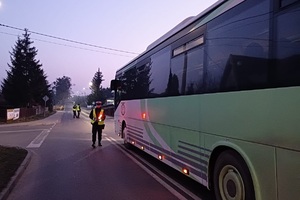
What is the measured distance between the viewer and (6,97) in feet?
184

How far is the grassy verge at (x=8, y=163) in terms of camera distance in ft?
25.6

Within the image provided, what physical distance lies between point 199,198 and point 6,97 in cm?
5467

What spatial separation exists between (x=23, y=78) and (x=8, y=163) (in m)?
50.1

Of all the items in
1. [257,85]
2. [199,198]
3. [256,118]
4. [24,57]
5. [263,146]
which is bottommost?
[199,198]

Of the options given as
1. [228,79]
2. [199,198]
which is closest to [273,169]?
[228,79]

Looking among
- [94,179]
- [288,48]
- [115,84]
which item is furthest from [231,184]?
[115,84]

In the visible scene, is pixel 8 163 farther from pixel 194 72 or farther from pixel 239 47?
pixel 239 47

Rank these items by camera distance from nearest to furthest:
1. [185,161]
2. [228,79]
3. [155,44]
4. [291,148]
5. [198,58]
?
[291,148], [228,79], [198,58], [185,161], [155,44]

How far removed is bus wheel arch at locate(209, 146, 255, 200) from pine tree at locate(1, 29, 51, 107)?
176 ft

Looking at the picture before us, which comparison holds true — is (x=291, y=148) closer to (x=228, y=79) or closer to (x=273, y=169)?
(x=273, y=169)

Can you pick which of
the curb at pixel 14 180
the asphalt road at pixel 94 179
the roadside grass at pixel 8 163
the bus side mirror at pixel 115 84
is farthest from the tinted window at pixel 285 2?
the bus side mirror at pixel 115 84

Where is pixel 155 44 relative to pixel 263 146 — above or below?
above

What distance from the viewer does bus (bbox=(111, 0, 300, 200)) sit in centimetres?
381

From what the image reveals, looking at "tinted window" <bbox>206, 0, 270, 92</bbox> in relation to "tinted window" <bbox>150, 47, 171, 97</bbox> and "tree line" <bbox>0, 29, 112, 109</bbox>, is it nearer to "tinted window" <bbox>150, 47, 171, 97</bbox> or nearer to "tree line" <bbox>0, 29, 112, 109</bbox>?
"tinted window" <bbox>150, 47, 171, 97</bbox>
